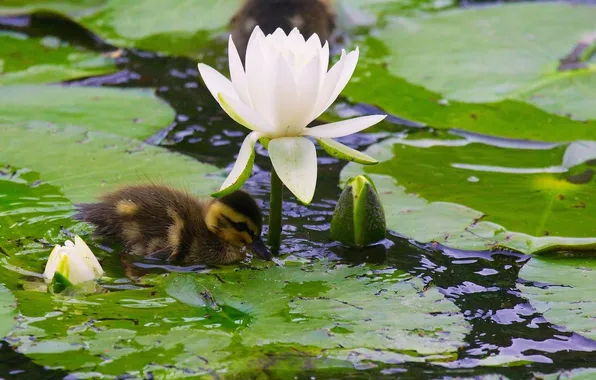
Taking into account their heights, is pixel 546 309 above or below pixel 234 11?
below

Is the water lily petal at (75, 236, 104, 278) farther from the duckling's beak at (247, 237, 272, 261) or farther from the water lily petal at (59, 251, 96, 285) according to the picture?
the duckling's beak at (247, 237, 272, 261)

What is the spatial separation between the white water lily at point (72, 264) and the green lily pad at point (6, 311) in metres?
0.15

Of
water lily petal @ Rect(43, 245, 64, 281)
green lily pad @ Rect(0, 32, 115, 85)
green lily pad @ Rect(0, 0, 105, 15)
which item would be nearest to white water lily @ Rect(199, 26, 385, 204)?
water lily petal @ Rect(43, 245, 64, 281)

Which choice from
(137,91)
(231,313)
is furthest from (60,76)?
(231,313)

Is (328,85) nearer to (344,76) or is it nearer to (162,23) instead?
(344,76)

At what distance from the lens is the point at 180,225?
109 inches

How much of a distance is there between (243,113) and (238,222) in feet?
1.49

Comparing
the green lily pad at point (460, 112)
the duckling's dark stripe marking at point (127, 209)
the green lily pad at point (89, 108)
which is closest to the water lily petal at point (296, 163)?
the duckling's dark stripe marking at point (127, 209)

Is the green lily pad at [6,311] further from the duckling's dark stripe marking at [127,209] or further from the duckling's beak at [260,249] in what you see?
A: the duckling's beak at [260,249]

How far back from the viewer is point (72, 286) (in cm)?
242

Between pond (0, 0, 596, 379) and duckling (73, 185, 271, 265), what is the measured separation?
60 mm

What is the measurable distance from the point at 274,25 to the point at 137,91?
3.28 feet

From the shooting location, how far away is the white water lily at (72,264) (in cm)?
242

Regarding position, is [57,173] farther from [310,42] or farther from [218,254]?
[310,42]
